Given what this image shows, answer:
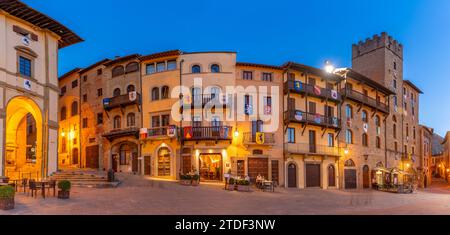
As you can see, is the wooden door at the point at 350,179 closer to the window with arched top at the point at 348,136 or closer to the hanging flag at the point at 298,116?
the window with arched top at the point at 348,136

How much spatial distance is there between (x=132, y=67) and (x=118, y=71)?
6.27 feet

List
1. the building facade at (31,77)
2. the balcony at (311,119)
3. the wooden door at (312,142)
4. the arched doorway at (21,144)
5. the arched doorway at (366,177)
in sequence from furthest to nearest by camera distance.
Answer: the arched doorway at (366,177) < the wooden door at (312,142) < the balcony at (311,119) < the arched doorway at (21,144) < the building facade at (31,77)

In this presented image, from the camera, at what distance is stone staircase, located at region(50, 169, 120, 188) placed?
20.4m

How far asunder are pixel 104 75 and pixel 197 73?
10.7 meters

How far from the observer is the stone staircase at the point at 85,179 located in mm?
20411

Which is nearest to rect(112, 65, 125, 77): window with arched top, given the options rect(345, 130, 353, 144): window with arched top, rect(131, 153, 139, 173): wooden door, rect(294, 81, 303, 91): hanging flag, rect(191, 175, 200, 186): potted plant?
rect(131, 153, 139, 173): wooden door

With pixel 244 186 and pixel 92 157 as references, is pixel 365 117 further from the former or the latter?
pixel 92 157

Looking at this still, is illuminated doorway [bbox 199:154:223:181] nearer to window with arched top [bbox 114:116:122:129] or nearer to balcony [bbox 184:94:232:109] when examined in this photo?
balcony [bbox 184:94:232:109]

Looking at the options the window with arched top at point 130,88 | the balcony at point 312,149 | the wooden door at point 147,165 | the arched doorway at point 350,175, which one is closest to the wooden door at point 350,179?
the arched doorway at point 350,175

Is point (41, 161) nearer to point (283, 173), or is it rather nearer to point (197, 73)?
point (197, 73)

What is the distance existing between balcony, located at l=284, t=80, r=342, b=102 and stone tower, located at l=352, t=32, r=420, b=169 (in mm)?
11965

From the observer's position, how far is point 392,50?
41688 mm

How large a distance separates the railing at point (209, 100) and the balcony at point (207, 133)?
1.95m
